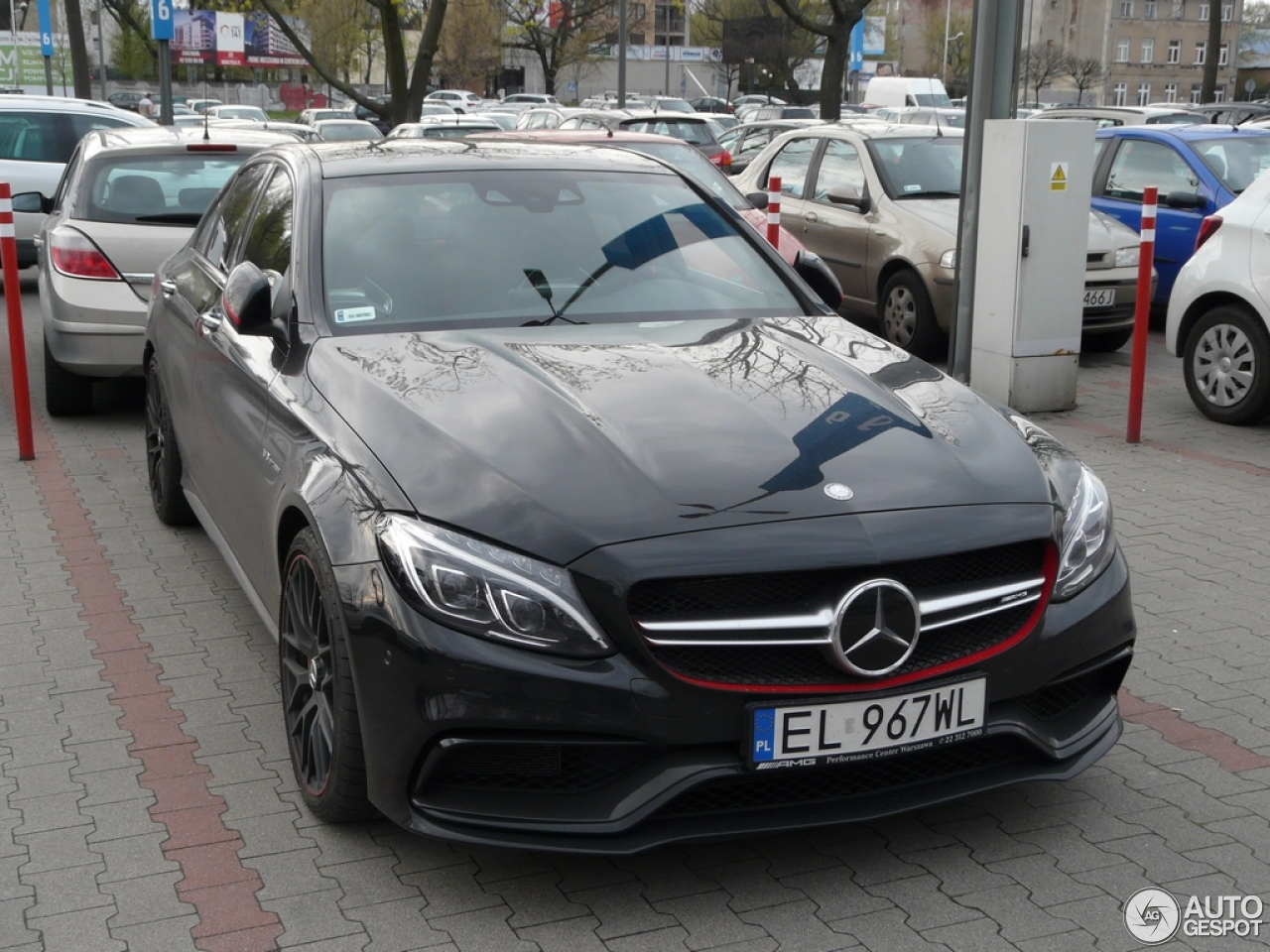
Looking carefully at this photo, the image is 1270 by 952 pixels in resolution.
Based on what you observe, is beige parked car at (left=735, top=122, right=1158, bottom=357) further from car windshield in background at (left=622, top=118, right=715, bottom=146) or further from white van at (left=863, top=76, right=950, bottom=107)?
white van at (left=863, top=76, right=950, bottom=107)

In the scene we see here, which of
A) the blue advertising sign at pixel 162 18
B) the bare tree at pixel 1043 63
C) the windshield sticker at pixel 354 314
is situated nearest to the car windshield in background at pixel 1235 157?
the windshield sticker at pixel 354 314

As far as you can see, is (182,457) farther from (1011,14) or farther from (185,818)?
(1011,14)

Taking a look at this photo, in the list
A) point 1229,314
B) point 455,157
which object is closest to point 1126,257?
point 1229,314

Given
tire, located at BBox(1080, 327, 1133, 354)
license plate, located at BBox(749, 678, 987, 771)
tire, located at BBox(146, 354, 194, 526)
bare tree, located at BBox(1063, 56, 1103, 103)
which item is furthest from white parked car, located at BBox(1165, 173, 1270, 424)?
bare tree, located at BBox(1063, 56, 1103, 103)

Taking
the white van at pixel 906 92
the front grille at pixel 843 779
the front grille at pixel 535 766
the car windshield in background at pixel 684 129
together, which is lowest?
the front grille at pixel 843 779

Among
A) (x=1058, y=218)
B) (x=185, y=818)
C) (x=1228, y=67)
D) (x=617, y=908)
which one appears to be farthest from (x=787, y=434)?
(x=1228, y=67)

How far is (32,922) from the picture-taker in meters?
3.28

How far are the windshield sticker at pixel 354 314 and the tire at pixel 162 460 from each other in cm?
199

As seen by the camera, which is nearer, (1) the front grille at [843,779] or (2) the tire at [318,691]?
(1) the front grille at [843,779]

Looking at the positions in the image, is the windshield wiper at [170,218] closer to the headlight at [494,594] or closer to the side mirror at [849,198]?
the side mirror at [849,198]

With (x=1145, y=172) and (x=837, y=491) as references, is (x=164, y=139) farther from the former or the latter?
(x=1145, y=172)

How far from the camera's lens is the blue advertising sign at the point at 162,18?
56.8ft

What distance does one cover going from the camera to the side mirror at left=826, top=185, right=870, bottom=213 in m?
11.4

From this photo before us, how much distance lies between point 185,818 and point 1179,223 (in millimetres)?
9844
